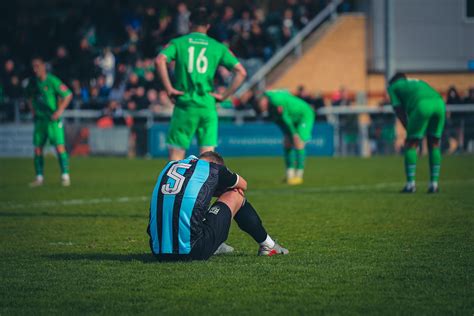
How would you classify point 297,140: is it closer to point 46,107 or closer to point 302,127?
point 302,127

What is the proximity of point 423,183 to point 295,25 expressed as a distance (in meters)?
16.2

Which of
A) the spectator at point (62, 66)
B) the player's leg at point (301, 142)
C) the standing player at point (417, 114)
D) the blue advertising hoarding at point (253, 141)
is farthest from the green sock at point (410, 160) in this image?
the spectator at point (62, 66)

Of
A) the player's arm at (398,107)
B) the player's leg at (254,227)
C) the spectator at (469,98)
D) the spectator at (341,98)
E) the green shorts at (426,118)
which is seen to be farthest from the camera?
the spectator at (341,98)

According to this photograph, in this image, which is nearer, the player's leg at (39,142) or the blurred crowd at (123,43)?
the player's leg at (39,142)

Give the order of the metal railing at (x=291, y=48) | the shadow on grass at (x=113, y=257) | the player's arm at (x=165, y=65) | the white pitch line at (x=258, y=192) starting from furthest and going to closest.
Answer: the metal railing at (x=291, y=48), the white pitch line at (x=258, y=192), the player's arm at (x=165, y=65), the shadow on grass at (x=113, y=257)

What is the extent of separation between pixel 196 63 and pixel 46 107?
8.24m

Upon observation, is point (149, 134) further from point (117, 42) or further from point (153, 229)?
point (153, 229)

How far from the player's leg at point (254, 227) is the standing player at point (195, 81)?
3301mm

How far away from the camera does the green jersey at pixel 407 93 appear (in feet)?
49.4

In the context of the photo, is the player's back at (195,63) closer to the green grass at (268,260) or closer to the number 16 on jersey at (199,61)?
the number 16 on jersey at (199,61)

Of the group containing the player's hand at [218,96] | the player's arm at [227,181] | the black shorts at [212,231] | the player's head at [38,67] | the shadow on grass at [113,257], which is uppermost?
the player's head at [38,67]

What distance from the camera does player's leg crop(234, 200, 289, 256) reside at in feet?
27.0

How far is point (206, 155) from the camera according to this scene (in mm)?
8039

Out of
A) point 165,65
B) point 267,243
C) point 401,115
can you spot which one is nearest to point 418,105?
point 401,115
